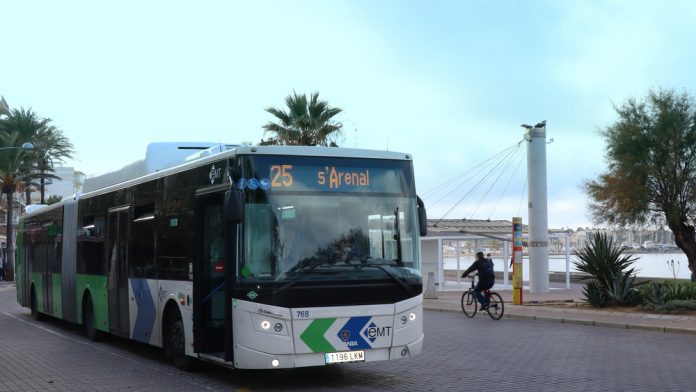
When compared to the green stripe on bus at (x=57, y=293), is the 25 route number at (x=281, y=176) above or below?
above

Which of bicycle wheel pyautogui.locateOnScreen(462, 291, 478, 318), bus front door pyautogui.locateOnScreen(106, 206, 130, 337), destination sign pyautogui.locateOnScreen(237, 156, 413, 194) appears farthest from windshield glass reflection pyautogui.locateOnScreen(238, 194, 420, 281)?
bicycle wheel pyautogui.locateOnScreen(462, 291, 478, 318)

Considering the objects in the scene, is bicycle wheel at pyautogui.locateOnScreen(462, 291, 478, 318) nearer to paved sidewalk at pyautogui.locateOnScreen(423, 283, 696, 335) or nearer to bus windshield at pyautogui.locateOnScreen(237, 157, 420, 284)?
paved sidewalk at pyautogui.locateOnScreen(423, 283, 696, 335)

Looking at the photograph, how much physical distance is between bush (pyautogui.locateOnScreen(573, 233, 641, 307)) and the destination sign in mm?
14313

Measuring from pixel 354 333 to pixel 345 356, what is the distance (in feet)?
0.98

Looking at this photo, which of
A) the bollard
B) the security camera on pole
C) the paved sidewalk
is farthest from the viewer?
the security camera on pole

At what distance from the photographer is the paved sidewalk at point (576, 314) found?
18.6 meters

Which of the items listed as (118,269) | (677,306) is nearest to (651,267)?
(677,306)

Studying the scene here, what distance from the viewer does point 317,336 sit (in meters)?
9.88

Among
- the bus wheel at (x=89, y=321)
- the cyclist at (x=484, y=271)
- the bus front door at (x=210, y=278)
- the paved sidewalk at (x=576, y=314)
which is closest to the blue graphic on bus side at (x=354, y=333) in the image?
the bus front door at (x=210, y=278)

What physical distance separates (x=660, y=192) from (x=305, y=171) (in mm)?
32670

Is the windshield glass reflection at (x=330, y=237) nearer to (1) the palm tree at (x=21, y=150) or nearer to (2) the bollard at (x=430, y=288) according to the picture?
(2) the bollard at (x=430, y=288)

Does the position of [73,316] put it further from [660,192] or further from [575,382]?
[660,192]

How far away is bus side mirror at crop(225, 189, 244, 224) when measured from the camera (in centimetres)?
950

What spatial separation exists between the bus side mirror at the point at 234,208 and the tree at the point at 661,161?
106 feet
